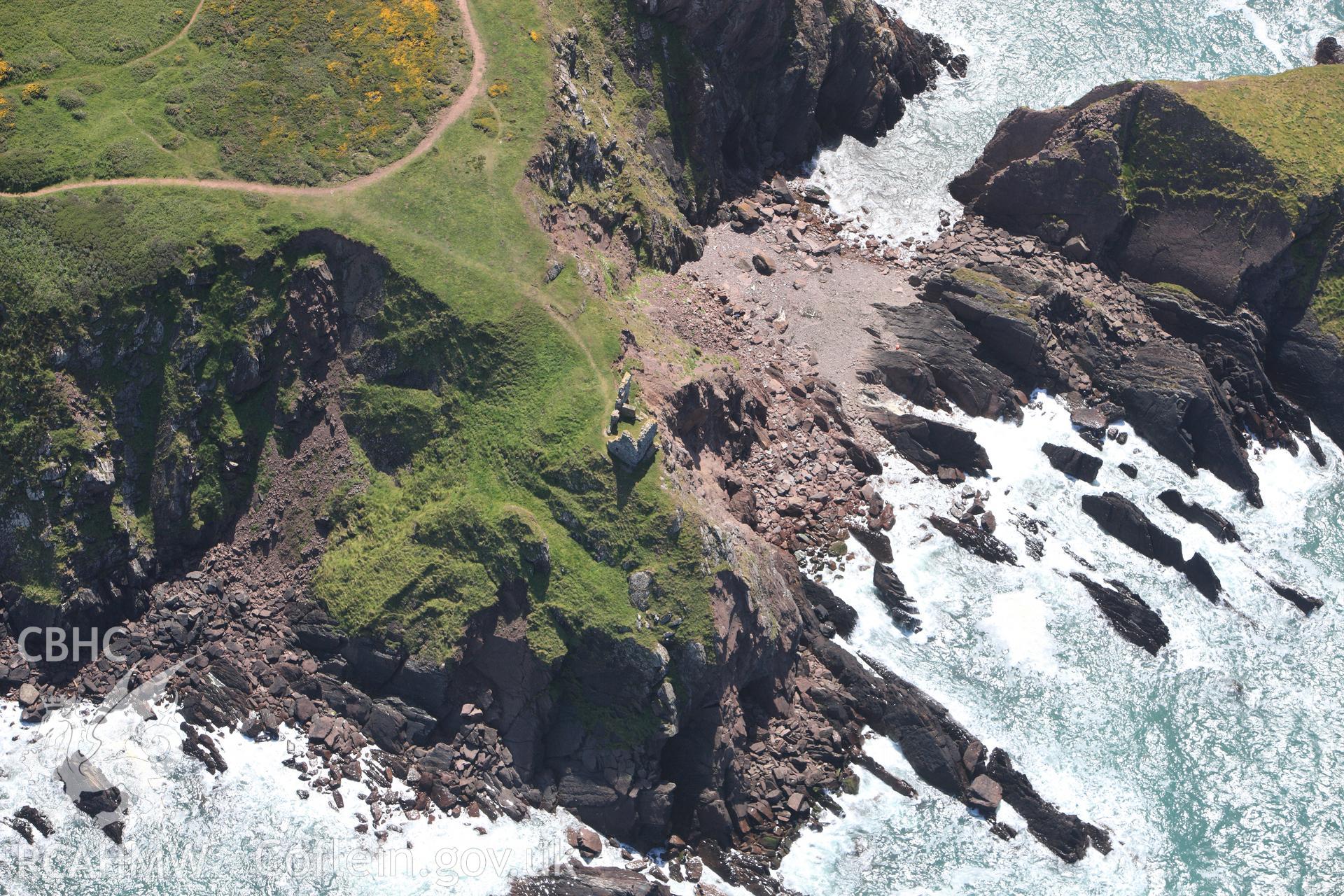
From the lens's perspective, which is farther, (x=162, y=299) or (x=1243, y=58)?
(x=1243, y=58)

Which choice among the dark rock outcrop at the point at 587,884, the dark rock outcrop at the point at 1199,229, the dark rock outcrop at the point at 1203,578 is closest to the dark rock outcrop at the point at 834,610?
the dark rock outcrop at the point at 587,884

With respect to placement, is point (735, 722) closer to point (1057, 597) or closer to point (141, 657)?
point (1057, 597)

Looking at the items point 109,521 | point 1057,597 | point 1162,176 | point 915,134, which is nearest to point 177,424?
point 109,521

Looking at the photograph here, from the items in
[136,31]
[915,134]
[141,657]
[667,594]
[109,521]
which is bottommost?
[141,657]

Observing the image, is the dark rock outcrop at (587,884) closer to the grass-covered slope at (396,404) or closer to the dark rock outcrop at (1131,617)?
the grass-covered slope at (396,404)

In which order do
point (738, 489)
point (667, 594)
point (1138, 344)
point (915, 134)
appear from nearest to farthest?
1. point (667, 594)
2. point (738, 489)
3. point (1138, 344)
4. point (915, 134)

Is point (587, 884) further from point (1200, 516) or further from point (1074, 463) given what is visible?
point (1200, 516)

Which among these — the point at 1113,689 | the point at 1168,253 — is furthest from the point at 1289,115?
the point at 1113,689
